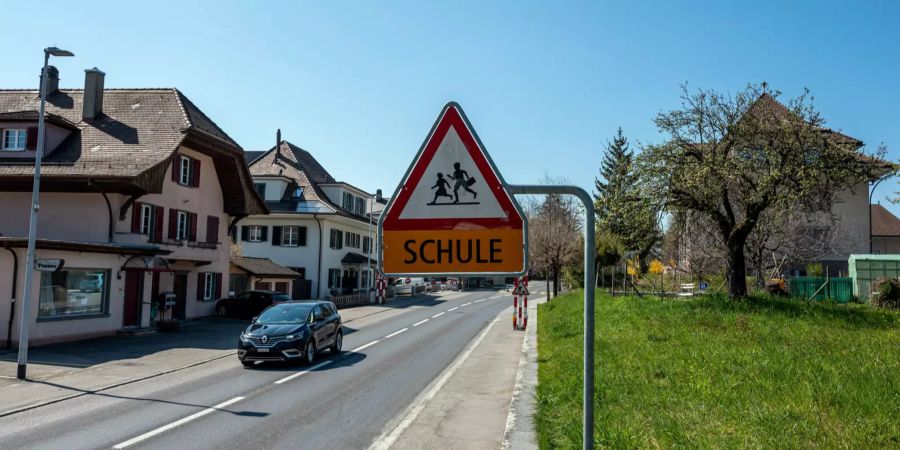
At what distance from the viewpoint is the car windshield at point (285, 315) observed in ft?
60.4

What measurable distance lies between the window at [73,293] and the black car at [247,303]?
10017 mm

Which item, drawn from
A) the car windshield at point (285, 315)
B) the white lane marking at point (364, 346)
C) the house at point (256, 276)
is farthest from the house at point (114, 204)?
the white lane marking at point (364, 346)

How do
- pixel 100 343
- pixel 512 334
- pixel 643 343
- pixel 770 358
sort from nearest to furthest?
pixel 770 358 → pixel 643 343 → pixel 100 343 → pixel 512 334

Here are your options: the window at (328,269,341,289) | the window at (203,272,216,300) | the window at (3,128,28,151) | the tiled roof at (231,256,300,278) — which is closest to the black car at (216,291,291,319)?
the window at (203,272,216,300)

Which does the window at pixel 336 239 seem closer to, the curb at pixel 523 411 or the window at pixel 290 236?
the window at pixel 290 236

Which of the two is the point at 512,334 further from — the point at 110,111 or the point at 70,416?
the point at 110,111

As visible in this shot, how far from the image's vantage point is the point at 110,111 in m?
30.7

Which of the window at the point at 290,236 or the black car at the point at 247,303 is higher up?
the window at the point at 290,236

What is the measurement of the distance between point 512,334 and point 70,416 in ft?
60.6

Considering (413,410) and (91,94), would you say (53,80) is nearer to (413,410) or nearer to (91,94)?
(91,94)

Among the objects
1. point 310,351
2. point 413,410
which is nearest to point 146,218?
point 310,351

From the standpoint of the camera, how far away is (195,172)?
32031 mm

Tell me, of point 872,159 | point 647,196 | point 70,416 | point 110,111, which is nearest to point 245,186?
point 110,111

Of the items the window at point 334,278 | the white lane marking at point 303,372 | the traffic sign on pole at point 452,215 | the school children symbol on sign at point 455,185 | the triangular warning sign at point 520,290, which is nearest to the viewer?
the traffic sign on pole at point 452,215
